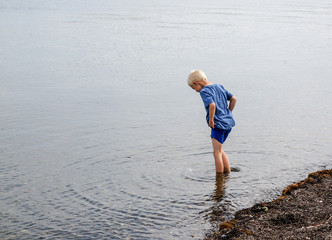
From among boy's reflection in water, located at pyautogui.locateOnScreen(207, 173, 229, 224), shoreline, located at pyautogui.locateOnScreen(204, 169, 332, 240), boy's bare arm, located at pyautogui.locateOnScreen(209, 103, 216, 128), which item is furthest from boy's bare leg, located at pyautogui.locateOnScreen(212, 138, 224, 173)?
shoreline, located at pyautogui.locateOnScreen(204, 169, 332, 240)

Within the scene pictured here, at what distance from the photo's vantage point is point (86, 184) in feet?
22.2

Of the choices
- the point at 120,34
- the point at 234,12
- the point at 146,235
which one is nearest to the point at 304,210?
the point at 146,235

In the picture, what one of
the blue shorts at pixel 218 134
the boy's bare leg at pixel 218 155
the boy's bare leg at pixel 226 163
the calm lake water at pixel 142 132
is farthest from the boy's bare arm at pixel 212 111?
the calm lake water at pixel 142 132

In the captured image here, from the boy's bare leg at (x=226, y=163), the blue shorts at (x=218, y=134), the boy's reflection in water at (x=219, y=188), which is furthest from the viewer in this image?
the boy's bare leg at (x=226, y=163)

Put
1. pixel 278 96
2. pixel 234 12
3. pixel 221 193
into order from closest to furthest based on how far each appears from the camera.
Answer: pixel 221 193 < pixel 278 96 < pixel 234 12

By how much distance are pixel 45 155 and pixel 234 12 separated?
91.7 feet

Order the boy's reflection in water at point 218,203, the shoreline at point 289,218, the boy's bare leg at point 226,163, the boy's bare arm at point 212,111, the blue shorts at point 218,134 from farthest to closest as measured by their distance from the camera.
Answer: the boy's bare leg at point 226,163, the blue shorts at point 218,134, the boy's bare arm at point 212,111, the boy's reflection in water at point 218,203, the shoreline at point 289,218

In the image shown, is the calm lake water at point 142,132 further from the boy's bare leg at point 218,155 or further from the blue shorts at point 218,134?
the blue shorts at point 218,134

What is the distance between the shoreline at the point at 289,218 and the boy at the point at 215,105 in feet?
3.67

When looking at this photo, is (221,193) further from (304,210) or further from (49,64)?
(49,64)

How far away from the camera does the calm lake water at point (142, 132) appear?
596cm

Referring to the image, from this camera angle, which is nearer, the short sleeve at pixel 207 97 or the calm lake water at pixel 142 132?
the calm lake water at pixel 142 132

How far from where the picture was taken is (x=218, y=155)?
6.86 metres

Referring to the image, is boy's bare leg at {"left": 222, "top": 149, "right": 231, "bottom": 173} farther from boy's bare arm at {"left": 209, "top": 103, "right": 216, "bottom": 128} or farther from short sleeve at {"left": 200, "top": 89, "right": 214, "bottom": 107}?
short sleeve at {"left": 200, "top": 89, "right": 214, "bottom": 107}
